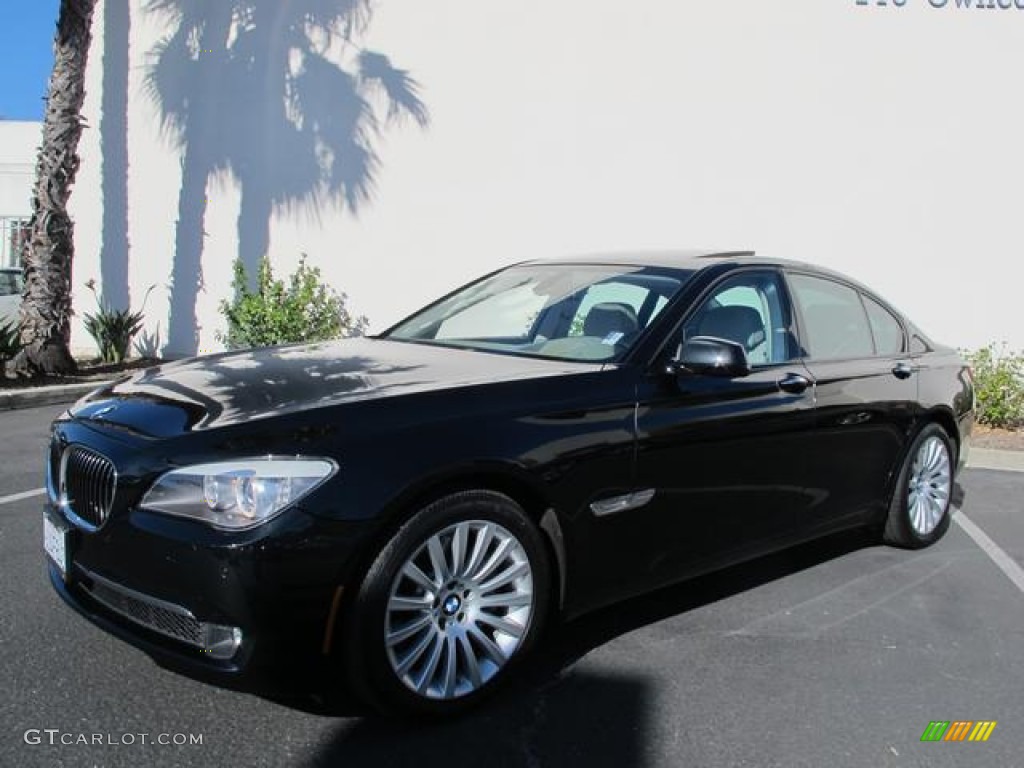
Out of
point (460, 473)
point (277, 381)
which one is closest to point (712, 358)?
point (460, 473)

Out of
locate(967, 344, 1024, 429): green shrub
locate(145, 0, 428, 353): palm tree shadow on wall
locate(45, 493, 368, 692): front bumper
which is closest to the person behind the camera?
locate(45, 493, 368, 692): front bumper

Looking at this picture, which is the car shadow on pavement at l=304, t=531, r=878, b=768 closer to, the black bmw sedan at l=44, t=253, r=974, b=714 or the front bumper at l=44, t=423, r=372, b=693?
the black bmw sedan at l=44, t=253, r=974, b=714

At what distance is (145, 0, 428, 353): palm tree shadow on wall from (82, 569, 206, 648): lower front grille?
31.7 ft

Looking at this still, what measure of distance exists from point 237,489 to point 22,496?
3.83 metres

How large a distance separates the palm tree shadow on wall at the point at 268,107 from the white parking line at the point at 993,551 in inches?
319

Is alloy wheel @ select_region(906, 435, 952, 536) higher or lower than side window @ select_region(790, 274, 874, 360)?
lower

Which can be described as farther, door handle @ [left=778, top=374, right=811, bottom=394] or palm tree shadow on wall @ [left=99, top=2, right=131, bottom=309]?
palm tree shadow on wall @ [left=99, top=2, right=131, bottom=309]

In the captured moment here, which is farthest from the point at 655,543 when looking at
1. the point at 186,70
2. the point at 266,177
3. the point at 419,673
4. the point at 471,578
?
the point at 186,70

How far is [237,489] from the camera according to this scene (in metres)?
2.81

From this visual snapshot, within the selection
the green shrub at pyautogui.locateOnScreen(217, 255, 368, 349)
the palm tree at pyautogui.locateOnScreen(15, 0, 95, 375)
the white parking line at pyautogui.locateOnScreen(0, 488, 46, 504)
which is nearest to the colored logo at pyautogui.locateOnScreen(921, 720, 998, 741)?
the white parking line at pyautogui.locateOnScreen(0, 488, 46, 504)

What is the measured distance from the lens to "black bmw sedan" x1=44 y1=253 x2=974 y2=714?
2.80m

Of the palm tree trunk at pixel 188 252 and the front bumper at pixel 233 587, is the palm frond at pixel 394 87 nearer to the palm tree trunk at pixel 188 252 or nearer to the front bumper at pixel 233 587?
the palm tree trunk at pixel 188 252

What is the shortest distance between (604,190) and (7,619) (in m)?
8.75

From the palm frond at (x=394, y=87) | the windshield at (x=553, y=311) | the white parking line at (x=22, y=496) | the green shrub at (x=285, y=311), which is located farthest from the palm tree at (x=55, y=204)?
the windshield at (x=553, y=311)
